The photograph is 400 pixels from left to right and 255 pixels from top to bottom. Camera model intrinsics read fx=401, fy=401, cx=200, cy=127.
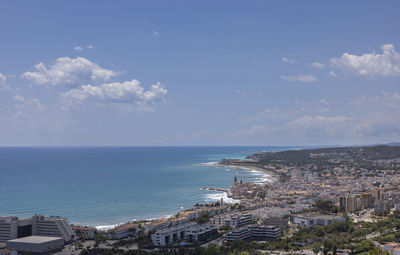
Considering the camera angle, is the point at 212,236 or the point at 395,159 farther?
the point at 395,159

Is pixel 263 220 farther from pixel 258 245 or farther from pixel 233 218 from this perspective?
pixel 258 245

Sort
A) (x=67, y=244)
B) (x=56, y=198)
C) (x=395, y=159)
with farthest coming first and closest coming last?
(x=395, y=159), (x=56, y=198), (x=67, y=244)

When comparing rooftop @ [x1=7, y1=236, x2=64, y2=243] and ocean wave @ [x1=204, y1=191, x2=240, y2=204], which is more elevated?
rooftop @ [x1=7, y1=236, x2=64, y2=243]

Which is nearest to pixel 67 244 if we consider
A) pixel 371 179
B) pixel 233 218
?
pixel 233 218

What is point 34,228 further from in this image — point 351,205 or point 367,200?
point 367,200

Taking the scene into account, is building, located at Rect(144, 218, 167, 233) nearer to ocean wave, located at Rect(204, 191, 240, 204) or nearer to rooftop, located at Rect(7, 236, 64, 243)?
rooftop, located at Rect(7, 236, 64, 243)

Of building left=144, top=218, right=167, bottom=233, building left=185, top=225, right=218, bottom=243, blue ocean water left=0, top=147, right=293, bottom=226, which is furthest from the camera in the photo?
blue ocean water left=0, top=147, right=293, bottom=226

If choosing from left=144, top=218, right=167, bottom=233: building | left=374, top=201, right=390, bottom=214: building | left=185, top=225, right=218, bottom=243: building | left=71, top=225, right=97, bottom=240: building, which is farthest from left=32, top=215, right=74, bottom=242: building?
left=374, top=201, right=390, bottom=214: building

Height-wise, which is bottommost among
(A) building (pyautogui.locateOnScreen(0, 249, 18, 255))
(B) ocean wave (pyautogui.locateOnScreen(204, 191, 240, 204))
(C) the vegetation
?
(B) ocean wave (pyautogui.locateOnScreen(204, 191, 240, 204))

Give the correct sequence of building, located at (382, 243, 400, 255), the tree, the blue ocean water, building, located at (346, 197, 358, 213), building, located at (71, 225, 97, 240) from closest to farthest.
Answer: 1. building, located at (382, 243, 400, 255)
2. the tree
3. building, located at (71, 225, 97, 240)
4. the blue ocean water
5. building, located at (346, 197, 358, 213)
